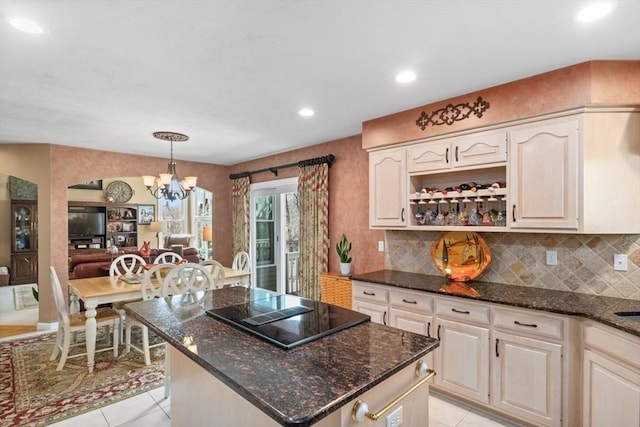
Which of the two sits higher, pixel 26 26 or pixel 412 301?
pixel 26 26

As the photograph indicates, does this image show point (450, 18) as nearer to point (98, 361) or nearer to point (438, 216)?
point (438, 216)

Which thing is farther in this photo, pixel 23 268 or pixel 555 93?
pixel 23 268

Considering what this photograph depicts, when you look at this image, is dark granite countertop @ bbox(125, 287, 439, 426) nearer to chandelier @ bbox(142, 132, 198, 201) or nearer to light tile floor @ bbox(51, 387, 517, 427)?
light tile floor @ bbox(51, 387, 517, 427)

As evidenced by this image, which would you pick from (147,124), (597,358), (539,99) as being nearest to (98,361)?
(147,124)

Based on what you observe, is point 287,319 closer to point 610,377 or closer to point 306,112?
point 610,377

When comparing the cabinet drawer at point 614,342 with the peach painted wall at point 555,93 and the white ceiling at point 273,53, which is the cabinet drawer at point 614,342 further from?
the white ceiling at point 273,53

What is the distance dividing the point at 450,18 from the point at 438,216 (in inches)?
72.4

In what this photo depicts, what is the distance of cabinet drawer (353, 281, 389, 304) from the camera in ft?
10.00

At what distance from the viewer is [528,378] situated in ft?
Answer: 7.36

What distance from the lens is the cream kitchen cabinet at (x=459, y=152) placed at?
2.65 metres

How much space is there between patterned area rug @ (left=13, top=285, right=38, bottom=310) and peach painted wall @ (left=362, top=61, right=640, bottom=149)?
712cm

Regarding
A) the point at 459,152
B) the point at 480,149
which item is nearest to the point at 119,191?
the point at 459,152

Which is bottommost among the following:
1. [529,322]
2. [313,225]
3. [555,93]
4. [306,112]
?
[529,322]

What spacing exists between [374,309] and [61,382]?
9.54ft
